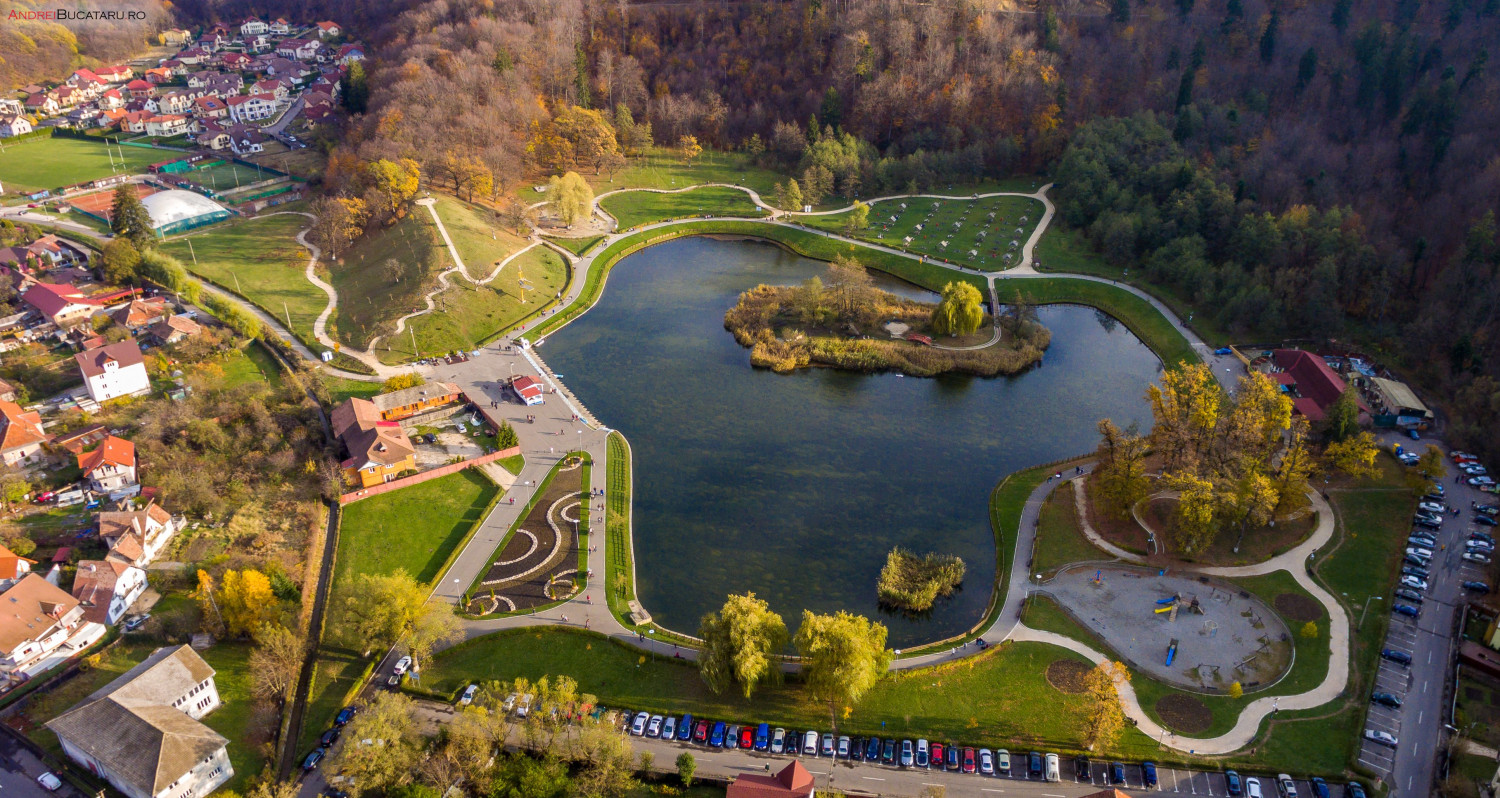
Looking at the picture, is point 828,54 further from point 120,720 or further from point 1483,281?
point 120,720

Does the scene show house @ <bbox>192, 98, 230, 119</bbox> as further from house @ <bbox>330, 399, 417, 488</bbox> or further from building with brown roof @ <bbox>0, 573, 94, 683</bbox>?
building with brown roof @ <bbox>0, 573, 94, 683</bbox>

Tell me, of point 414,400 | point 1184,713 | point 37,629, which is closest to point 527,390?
point 414,400

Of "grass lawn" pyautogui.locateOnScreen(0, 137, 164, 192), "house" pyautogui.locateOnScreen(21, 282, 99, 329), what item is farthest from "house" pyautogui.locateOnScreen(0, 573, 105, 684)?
"grass lawn" pyautogui.locateOnScreen(0, 137, 164, 192)

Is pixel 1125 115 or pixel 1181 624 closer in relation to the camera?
pixel 1181 624

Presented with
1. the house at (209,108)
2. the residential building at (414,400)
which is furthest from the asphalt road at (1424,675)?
the house at (209,108)

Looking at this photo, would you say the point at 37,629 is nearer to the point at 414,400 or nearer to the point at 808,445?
the point at 414,400
